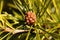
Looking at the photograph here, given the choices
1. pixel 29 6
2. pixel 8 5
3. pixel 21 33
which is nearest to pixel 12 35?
pixel 21 33

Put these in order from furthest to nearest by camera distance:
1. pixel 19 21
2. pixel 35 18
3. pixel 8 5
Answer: pixel 8 5 < pixel 19 21 < pixel 35 18

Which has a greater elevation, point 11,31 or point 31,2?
point 31,2

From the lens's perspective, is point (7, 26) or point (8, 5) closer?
point (7, 26)

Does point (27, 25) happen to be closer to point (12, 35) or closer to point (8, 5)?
point (12, 35)

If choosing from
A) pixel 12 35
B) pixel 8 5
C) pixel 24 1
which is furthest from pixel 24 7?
pixel 8 5

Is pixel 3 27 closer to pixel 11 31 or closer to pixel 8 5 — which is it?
pixel 11 31

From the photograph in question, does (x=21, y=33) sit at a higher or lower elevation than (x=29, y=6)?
lower

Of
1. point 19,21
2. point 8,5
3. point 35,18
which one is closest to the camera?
point 35,18

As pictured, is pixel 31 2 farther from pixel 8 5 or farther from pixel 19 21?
pixel 8 5
